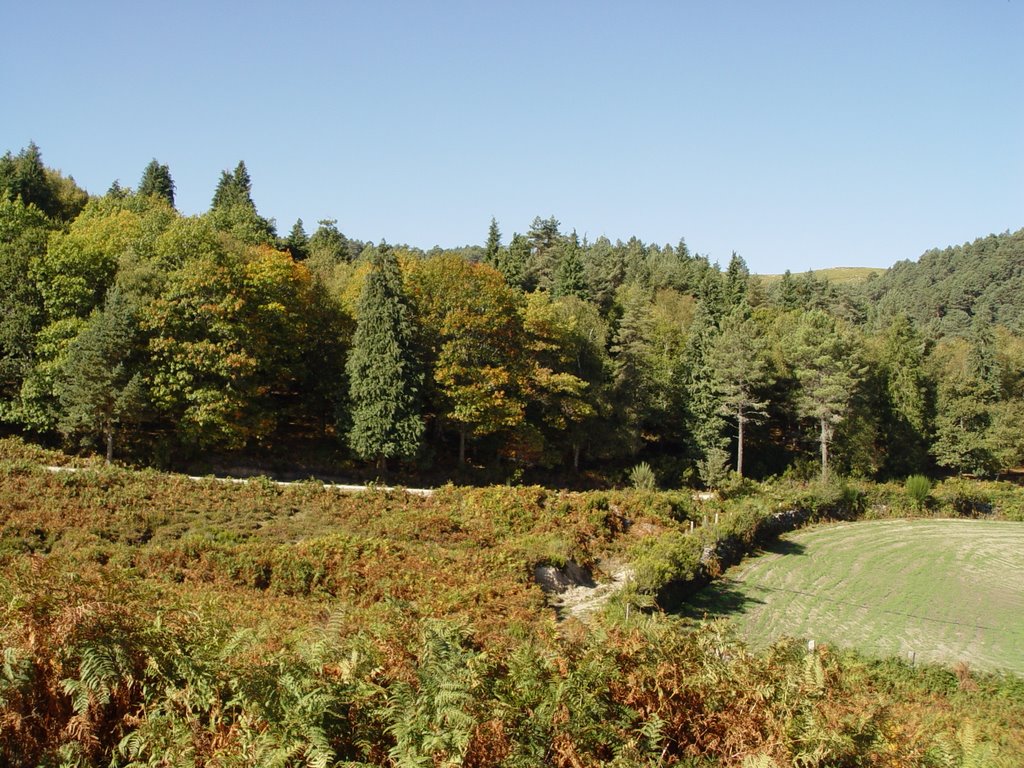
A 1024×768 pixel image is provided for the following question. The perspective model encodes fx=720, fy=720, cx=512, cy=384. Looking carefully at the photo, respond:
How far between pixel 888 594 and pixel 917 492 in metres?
22.7

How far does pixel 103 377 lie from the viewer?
28.7 m

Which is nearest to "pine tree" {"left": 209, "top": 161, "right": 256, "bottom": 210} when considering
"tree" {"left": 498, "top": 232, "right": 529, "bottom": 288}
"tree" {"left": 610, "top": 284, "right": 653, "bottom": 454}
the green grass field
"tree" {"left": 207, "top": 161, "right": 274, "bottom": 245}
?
"tree" {"left": 207, "top": 161, "right": 274, "bottom": 245}

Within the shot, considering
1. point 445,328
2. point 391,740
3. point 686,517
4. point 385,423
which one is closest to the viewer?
point 391,740

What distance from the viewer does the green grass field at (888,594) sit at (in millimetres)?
21594

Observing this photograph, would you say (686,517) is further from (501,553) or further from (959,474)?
(959,474)

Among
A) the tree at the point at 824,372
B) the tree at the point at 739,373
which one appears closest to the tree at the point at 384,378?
the tree at the point at 739,373

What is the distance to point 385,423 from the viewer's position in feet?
110

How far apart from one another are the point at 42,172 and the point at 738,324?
5401 cm

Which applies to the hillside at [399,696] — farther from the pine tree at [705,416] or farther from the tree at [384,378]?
the pine tree at [705,416]

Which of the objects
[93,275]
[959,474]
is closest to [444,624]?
[93,275]

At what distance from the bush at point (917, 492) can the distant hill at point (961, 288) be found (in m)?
72.3

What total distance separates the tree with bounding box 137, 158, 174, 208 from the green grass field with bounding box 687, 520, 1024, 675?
61478mm

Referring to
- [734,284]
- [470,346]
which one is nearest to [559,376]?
[470,346]

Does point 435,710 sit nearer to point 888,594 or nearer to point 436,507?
point 436,507
